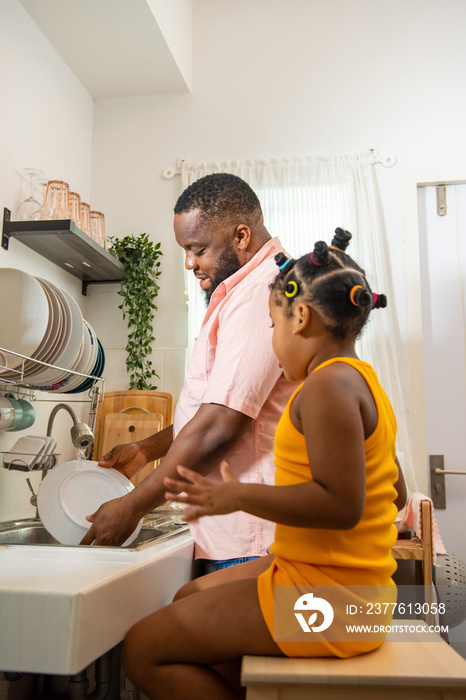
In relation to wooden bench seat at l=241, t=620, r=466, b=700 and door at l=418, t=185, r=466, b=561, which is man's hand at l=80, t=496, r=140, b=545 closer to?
wooden bench seat at l=241, t=620, r=466, b=700

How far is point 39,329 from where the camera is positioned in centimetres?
154

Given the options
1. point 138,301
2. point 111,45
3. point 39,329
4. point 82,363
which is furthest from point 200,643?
point 111,45

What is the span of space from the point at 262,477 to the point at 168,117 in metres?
2.13

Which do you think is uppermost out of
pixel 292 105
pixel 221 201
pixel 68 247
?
pixel 292 105

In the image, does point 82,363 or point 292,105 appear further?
point 292,105

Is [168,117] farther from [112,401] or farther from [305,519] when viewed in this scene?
[305,519]

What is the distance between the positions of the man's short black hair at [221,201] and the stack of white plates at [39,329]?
48 cm

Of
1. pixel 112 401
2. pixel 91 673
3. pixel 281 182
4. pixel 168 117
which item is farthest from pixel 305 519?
pixel 168 117

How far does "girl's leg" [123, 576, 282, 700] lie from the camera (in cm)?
78

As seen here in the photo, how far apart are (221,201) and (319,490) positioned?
0.73m

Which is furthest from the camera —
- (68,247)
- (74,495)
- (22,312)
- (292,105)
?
(292,105)

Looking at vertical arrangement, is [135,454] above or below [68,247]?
below

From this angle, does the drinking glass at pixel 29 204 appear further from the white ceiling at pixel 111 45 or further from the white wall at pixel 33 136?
the white ceiling at pixel 111 45

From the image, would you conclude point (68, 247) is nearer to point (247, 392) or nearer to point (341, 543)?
point (247, 392)
